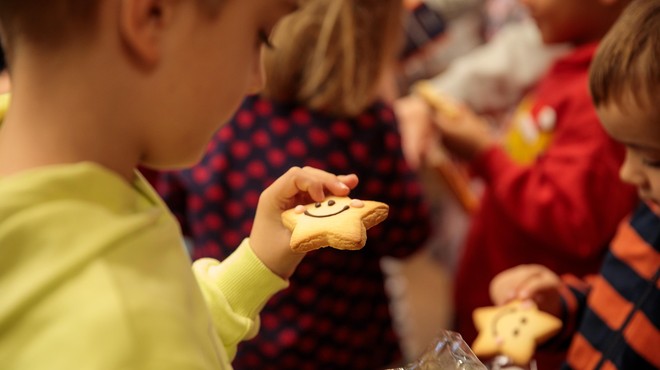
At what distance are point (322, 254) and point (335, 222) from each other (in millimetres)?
251

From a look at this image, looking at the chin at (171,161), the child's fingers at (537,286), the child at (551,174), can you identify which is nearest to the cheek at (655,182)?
the child's fingers at (537,286)

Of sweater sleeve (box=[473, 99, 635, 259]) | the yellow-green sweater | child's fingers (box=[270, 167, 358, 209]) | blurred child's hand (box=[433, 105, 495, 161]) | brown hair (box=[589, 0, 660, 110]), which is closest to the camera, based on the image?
the yellow-green sweater

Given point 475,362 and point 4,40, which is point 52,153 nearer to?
point 4,40

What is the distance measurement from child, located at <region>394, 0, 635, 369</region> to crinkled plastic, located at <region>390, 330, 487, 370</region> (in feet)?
0.74

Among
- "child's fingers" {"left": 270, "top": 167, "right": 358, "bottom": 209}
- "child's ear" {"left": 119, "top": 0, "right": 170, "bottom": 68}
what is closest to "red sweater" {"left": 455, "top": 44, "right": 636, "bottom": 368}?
"child's fingers" {"left": 270, "top": 167, "right": 358, "bottom": 209}

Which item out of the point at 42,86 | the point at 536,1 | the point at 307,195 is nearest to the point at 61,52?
the point at 42,86

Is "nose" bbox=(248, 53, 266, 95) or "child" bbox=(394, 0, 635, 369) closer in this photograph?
"nose" bbox=(248, 53, 266, 95)

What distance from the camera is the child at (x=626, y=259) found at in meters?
0.55

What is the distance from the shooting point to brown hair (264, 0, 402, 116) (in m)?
0.73

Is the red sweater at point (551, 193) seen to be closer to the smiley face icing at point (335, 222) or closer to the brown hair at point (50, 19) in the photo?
the smiley face icing at point (335, 222)

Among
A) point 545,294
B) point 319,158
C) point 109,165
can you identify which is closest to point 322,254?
point 319,158

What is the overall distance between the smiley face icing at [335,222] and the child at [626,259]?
0.80ft

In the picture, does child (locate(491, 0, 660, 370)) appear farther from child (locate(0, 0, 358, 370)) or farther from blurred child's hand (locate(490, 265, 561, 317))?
child (locate(0, 0, 358, 370))

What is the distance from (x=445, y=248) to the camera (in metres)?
1.20
